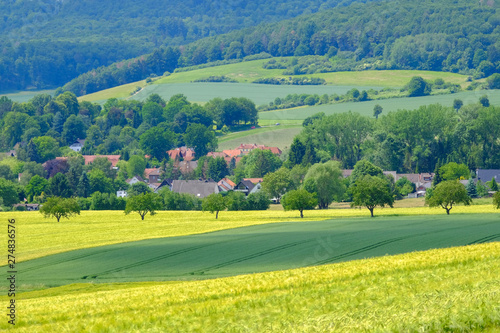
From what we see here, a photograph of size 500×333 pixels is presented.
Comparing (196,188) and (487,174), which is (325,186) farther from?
(196,188)

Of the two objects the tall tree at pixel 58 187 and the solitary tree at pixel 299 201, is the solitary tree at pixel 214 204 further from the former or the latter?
the tall tree at pixel 58 187

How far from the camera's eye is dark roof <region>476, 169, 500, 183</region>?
12481 centimetres

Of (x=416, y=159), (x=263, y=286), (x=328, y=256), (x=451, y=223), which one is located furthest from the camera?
(x=416, y=159)

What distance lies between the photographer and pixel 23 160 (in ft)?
587

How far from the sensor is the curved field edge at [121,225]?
6088 centimetres

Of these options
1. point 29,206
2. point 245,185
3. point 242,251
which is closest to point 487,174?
point 245,185

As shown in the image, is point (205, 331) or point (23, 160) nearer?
point (205, 331)

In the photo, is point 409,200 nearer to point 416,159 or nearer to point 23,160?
point 416,159

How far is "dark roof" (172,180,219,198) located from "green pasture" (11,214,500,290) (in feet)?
238

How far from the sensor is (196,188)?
454 ft

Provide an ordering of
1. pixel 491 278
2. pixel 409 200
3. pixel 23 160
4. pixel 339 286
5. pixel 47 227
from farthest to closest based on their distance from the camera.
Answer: pixel 23 160 → pixel 409 200 → pixel 47 227 → pixel 339 286 → pixel 491 278

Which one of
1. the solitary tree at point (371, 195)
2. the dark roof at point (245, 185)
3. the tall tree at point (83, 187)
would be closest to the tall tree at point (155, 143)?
the dark roof at point (245, 185)

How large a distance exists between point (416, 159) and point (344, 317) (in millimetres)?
128198

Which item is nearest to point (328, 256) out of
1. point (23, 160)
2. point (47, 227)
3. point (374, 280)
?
point (374, 280)
